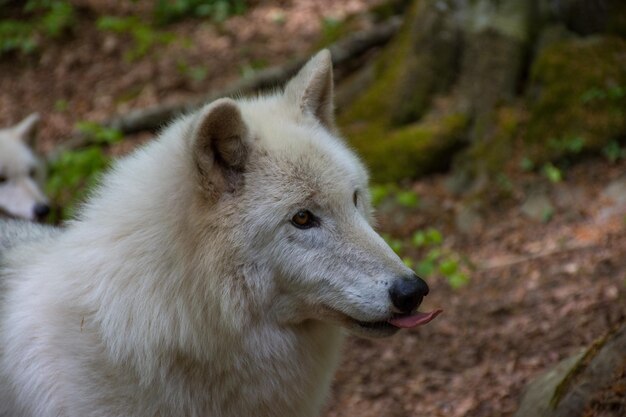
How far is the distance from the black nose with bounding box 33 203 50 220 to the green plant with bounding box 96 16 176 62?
4750mm

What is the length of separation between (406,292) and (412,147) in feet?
15.8

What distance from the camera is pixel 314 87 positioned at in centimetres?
370

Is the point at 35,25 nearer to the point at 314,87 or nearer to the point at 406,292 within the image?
the point at 314,87

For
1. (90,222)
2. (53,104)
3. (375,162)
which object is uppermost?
(90,222)

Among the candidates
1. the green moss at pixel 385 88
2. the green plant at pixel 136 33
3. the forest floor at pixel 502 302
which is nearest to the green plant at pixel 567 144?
the forest floor at pixel 502 302

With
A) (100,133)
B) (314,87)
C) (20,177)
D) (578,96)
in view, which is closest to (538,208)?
(578,96)

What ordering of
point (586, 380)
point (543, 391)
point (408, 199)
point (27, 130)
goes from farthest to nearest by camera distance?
point (27, 130), point (408, 199), point (543, 391), point (586, 380)

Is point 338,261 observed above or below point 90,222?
below

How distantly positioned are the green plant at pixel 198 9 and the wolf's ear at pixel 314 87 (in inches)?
378

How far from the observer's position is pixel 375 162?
25.7 ft

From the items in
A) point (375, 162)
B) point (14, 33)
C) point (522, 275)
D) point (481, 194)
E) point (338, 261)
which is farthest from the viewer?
point (14, 33)

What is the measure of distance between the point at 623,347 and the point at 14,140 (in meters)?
7.11

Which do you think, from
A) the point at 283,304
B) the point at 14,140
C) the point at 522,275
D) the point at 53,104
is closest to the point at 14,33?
the point at 53,104

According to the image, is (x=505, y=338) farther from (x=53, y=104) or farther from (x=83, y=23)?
(x=83, y=23)
